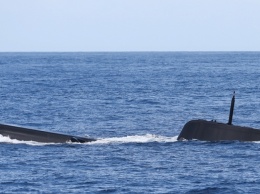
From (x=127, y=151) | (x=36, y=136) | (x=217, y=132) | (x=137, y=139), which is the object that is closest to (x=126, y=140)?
(x=137, y=139)

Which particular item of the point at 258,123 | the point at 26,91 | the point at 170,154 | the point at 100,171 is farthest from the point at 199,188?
the point at 26,91

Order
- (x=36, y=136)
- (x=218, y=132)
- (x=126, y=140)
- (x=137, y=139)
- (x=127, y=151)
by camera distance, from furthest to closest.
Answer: (x=137, y=139) → (x=126, y=140) → (x=36, y=136) → (x=218, y=132) → (x=127, y=151)

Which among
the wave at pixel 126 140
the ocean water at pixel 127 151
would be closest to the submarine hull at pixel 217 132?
the ocean water at pixel 127 151

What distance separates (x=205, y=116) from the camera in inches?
2584

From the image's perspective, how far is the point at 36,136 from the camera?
157 ft

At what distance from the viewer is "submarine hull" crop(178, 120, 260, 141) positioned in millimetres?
45562

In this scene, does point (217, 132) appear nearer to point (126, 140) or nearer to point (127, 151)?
point (127, 151)

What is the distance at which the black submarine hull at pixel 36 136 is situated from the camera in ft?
156

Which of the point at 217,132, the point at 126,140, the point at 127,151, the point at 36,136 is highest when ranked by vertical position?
the point at 217,132

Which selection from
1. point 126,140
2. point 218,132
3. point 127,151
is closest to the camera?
point 127,151

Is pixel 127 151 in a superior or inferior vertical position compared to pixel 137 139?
superior

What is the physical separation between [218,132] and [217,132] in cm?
6

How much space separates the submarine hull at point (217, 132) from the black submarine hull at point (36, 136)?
6.21 meters

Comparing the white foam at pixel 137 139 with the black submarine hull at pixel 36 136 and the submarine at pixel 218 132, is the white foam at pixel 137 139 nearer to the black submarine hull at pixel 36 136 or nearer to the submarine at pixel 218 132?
the black submarine hull at pixel 36 136
